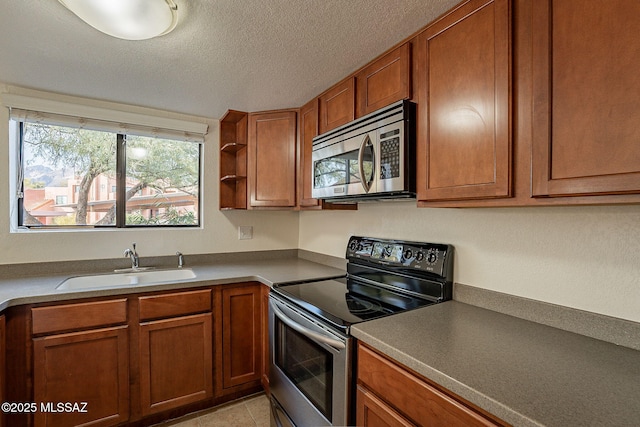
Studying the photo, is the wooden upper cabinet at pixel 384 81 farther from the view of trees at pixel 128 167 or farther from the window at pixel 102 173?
the view of trees at pixel 128 167

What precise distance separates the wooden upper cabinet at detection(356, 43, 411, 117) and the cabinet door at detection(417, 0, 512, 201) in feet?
→ 0.28

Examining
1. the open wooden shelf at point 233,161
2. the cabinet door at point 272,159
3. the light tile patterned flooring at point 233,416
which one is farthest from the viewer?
the open wooden shelf at point 233,161

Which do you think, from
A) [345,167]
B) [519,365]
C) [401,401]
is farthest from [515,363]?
[345,167]

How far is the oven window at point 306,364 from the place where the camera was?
4.20ft

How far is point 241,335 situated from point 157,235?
3.44 ft

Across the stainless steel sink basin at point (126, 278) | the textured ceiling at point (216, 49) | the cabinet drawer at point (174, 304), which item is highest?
the textured ceiling at point (216, 49)

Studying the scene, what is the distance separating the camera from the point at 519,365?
847 mm

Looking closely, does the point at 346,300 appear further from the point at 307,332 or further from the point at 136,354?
the point at 136,354

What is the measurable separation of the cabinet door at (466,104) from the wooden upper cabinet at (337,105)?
0.49m

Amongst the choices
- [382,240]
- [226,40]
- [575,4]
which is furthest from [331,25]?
[382,240]

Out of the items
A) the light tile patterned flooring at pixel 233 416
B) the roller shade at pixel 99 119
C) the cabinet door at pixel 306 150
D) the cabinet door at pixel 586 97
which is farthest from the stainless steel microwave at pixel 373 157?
the light tile patterned flooring at pixel 233 416

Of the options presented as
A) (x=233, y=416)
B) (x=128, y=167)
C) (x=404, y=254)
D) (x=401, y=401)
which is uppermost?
(x=128, y=167)

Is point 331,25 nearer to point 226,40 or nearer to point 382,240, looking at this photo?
point 226,40

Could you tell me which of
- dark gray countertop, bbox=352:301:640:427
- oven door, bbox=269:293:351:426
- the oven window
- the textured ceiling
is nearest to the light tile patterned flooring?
oven door, bbox=269:293:351:426
